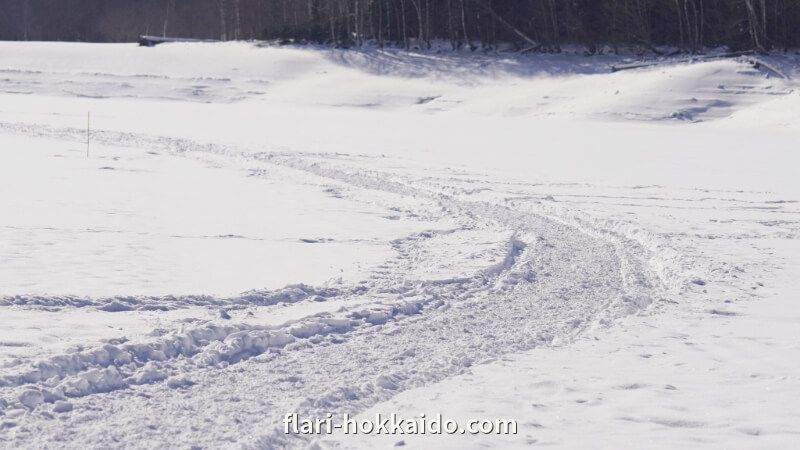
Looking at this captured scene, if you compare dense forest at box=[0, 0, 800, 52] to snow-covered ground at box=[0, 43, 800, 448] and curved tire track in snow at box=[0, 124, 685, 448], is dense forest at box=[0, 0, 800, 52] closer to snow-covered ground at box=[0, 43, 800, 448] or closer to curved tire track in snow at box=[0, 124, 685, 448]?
snow-covered ground at box=[0, 43, 800, 448]

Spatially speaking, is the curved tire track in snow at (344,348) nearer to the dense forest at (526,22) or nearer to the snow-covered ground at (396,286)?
the snow-covered ground at (396,286)

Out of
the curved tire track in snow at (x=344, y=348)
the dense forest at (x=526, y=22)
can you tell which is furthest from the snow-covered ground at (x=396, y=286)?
the dense forest at (x=526, y=22)

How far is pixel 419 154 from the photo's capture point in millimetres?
19500

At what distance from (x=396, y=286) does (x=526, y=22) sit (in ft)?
112

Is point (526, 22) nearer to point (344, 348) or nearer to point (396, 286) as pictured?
point (396, 286)

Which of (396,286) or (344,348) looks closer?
(344,348)

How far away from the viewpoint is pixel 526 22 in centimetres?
3991

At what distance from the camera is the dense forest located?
34.5m

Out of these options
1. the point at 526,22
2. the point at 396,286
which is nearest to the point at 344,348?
the point at 396,286

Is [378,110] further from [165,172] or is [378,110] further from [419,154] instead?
[165,172]

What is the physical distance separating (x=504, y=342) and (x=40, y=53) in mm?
37842

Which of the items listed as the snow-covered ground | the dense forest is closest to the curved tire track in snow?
the snow-covered ground

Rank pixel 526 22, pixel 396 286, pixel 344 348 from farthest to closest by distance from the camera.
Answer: pixel 526 22, pixel 396 286, pixel 344 348

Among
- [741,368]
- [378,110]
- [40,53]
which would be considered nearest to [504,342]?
[741,368]
